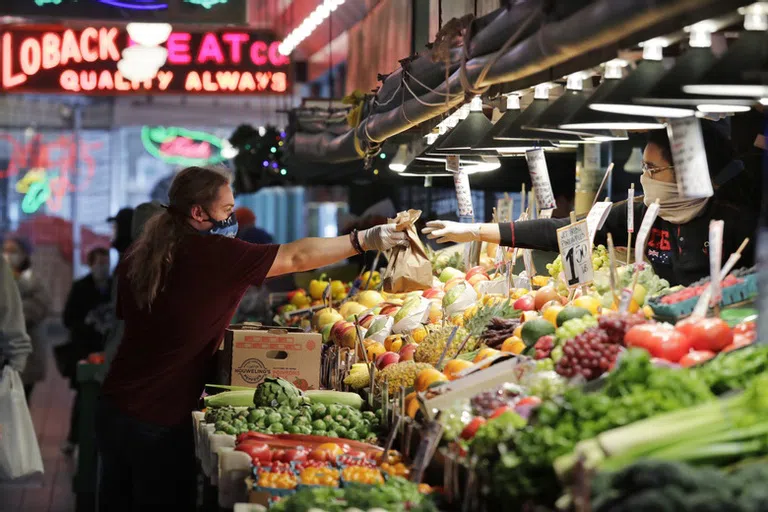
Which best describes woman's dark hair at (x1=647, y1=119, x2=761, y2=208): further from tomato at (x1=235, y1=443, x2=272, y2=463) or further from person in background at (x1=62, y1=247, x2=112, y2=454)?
person in background at (x1=62, y1=247, x2=112, y2=454)

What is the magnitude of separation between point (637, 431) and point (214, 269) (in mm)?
2401

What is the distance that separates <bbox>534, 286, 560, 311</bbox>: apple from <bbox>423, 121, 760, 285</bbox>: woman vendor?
55cm

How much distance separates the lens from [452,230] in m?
5.51

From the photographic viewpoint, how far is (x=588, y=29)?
313 cm

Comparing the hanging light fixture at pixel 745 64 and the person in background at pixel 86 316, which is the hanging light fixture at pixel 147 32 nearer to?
the person in background at pixel 86 316

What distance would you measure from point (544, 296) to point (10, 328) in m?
3.40

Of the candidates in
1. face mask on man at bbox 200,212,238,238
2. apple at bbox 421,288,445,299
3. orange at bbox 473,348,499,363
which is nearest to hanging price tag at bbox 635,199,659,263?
orange at bbox 473,348,499,363

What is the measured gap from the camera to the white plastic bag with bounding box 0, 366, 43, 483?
20.8 feet

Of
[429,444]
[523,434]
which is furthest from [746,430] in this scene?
[429,444]

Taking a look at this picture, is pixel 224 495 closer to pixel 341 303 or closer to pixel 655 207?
pixel 655 207

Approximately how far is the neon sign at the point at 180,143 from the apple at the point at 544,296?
18.8 m

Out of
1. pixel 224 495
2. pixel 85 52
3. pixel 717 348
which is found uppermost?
pixel 85 52

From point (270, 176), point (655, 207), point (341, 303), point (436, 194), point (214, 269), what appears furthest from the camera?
point (270, 176)

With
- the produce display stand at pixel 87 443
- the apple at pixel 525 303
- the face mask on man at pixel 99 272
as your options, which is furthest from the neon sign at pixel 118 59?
the apple at pixel 525 303
